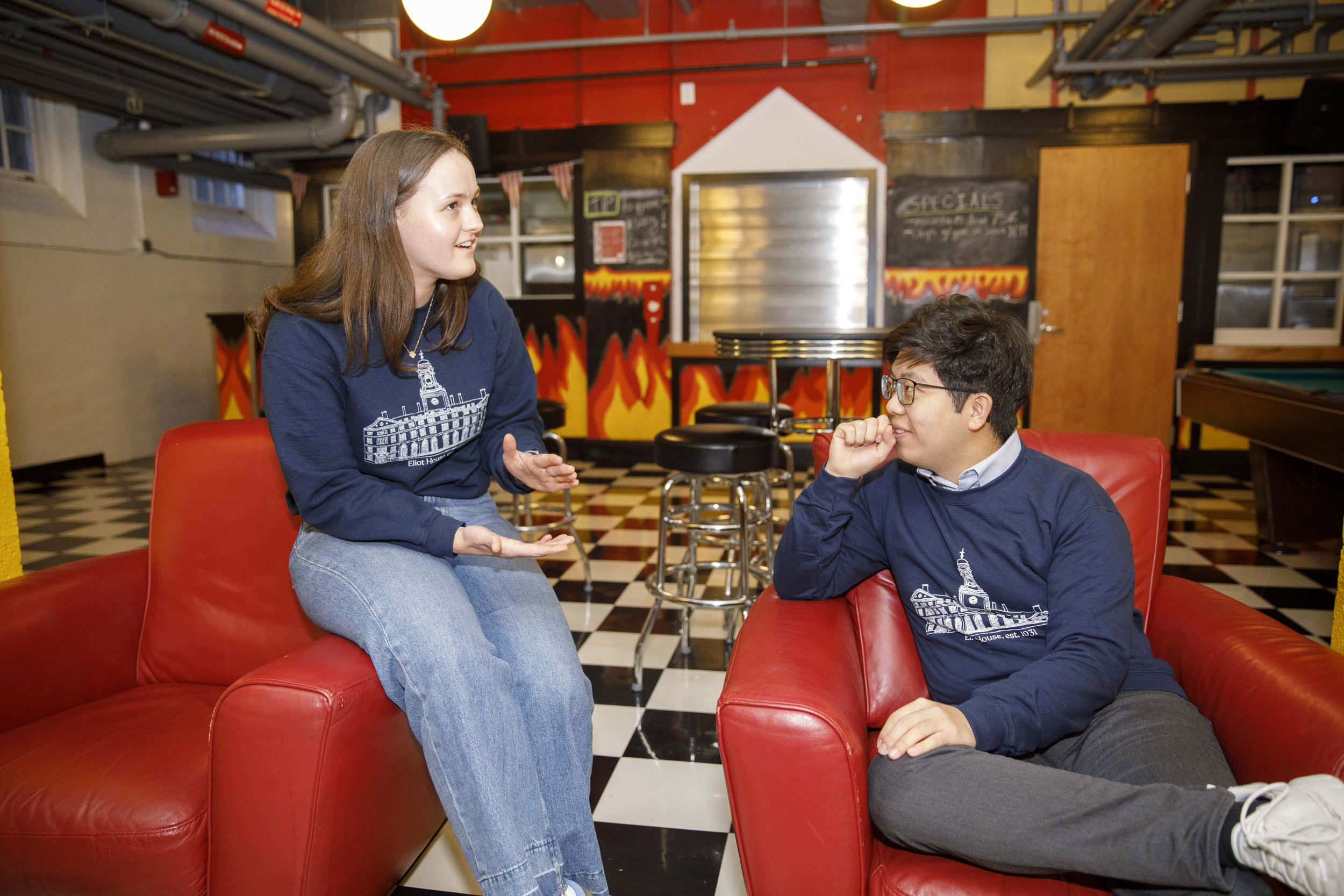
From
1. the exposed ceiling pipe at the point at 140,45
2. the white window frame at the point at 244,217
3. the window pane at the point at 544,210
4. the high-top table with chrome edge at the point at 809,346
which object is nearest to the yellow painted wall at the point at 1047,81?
the window pane at the point at 544,210

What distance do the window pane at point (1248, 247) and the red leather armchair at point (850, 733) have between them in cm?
512

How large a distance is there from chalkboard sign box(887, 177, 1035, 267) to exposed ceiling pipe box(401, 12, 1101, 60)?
0.90 meters

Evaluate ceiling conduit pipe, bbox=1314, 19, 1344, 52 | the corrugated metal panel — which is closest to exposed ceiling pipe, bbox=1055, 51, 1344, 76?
ceiling conduit pipe, bbox=1314, 19, 1344, 52

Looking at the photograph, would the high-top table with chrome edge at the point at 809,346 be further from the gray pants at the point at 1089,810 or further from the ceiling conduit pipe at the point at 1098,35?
the ceiling conduit pipe at the point at 1098,35

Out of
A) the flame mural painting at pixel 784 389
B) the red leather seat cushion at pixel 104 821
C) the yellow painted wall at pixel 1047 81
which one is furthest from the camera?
the flame mural painting at pixel 784 389

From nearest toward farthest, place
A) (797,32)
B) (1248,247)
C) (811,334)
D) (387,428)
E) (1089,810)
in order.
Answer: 1. (1089,810)
2. (387,428)
3. (811,334)
4. (797,32)
5. (1248,247)

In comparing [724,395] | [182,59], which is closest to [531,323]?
[724,395]

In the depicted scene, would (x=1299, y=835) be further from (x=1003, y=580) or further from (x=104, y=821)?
(x=104, y=821)

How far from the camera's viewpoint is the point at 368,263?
153 cm

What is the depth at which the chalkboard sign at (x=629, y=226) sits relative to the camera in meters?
5.99

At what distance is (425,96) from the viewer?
19.7 feet

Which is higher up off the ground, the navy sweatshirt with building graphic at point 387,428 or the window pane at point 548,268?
the window pane at point 548,268

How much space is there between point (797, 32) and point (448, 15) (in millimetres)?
2599

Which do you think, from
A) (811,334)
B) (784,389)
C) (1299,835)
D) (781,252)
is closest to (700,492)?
(811,334)
